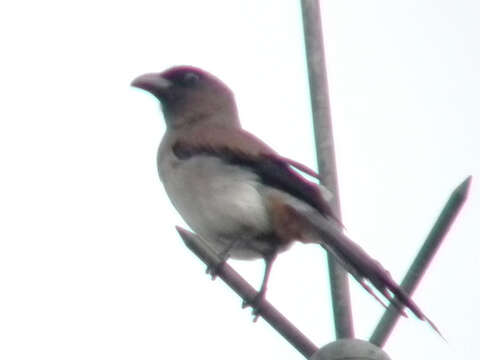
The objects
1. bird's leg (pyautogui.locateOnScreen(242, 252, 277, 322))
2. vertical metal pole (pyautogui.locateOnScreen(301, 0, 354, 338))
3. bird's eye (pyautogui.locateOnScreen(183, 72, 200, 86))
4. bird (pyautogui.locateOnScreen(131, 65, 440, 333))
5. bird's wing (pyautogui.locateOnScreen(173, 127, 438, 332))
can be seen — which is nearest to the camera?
vertical metal pole (pyautogui.locateOnScreen(301, 0, 354, 338))

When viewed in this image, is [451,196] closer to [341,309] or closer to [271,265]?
[341,309]

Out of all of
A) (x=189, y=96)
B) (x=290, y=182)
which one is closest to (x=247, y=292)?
(x=290, y=182)

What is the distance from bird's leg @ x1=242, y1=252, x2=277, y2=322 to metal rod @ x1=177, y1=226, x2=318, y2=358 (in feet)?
0.04

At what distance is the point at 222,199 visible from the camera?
191 inches

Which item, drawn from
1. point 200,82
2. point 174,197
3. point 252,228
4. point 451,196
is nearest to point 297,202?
point 252,228

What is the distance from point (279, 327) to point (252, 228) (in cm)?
212

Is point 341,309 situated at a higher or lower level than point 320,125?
lower

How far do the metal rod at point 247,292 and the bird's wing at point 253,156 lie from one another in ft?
5.35

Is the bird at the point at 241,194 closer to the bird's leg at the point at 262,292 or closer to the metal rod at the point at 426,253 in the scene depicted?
the bird's leg at the point at 262,292

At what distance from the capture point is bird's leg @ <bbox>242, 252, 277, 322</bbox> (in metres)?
2.73

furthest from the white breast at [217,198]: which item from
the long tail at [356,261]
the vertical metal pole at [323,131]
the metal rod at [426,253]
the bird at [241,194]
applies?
the metal rod at [426,253]

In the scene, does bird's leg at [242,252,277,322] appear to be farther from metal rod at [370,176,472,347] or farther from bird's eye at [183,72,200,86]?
bird's eye at [183,72,200,86]

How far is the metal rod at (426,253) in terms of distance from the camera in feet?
7.40

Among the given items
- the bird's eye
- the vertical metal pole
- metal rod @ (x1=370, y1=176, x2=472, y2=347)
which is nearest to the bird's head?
the bird's eye
